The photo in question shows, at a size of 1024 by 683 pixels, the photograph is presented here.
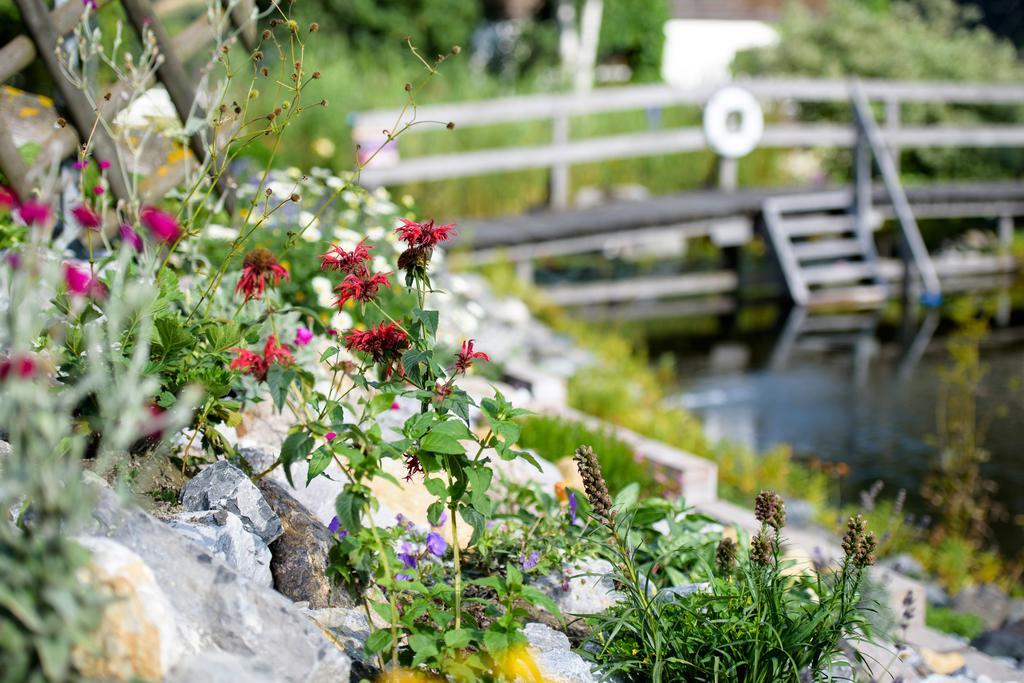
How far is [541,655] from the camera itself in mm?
1998

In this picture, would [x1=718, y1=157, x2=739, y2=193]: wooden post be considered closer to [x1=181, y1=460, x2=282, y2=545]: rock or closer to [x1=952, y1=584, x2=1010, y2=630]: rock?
[x1=952, y1=584, x2=1010, y2=630]: rock

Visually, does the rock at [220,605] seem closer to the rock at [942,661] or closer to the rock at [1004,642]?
the rock at [942,661]

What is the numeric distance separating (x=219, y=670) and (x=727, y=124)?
30.9 feet

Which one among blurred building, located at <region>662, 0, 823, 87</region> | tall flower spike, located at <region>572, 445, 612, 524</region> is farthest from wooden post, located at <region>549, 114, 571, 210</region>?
blurred building, located at <region>662, 0, 823, 87</region>

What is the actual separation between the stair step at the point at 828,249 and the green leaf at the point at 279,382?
27.3 ft

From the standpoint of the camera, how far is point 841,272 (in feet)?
31.8

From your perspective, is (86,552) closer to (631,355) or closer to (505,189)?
(631,355)

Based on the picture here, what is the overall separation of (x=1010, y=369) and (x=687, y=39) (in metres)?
15.3

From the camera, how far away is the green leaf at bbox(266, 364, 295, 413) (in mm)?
2035

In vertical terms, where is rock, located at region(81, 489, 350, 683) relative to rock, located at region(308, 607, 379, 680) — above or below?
above

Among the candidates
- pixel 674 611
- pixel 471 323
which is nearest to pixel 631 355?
pixel 471 323

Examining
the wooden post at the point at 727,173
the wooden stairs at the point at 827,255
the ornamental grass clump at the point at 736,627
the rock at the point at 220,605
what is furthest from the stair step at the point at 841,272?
the rock at the point at 220,605

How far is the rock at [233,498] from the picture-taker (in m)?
2.21

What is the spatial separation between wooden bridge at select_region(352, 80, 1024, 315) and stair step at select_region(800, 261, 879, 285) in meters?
0.01
